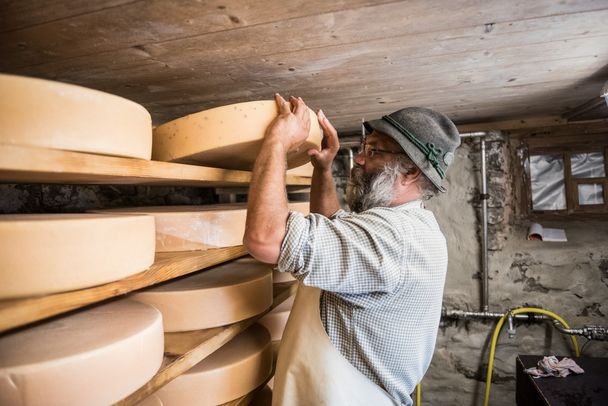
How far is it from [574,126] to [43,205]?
312 cm

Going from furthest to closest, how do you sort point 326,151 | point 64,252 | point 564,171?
point 564,171 → point 326,151 → point 64,252

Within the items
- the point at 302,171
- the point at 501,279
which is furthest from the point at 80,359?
the point at 501,279

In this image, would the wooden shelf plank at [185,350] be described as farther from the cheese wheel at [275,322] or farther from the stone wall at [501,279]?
the stone wall at [501,279]

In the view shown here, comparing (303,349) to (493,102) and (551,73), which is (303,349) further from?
(493,102)

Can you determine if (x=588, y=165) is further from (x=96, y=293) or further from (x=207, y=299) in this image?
(x=96, y=293)

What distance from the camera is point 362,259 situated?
1175 millimetres

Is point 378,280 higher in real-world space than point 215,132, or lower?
lower

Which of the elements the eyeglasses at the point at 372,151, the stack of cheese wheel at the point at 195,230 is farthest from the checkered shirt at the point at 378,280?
the stack of cheese wheel at the point at 195,230

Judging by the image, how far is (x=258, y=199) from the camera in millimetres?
1143

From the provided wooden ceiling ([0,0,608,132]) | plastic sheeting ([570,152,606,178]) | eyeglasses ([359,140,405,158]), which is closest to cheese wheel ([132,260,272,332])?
eyeglasses ([359,140,405,158])

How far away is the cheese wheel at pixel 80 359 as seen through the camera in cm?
77

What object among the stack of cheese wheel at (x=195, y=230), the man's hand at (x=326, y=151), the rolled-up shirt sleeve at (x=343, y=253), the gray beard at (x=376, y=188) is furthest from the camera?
the man's hand at (x=326, y=151)

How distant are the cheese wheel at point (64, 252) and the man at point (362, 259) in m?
0.34

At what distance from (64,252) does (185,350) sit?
22.0 inches
